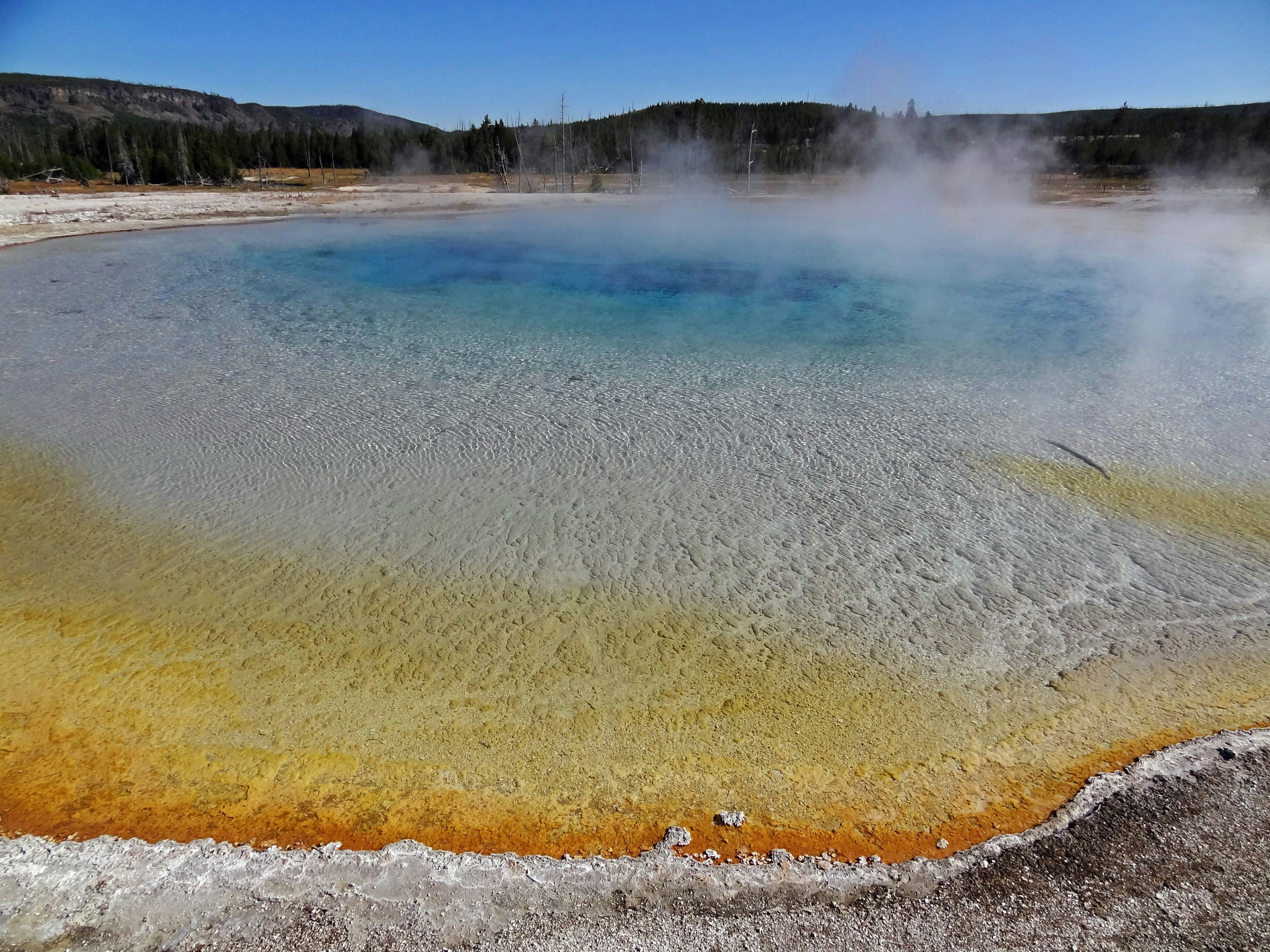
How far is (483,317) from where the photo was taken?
30.2 feet

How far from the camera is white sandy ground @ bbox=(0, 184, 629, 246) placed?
1566cm

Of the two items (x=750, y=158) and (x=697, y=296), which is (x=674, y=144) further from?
(x=697, y=296)

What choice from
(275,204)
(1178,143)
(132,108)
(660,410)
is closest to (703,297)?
(660,410)

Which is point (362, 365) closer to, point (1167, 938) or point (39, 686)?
point (39, 686)

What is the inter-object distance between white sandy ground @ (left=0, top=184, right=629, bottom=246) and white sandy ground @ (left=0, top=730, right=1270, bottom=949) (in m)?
15.8

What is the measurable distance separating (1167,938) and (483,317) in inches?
339

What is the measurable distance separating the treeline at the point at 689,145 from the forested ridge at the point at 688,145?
92 millimetres

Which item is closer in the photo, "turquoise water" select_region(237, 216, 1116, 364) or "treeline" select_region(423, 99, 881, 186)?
"turquoise water" select_region(237, 216, 1116, 364)

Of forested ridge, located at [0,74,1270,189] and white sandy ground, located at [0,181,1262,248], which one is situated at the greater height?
forested ridge, located at [0,74,1270,189]

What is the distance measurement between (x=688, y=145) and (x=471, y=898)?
45.0 m

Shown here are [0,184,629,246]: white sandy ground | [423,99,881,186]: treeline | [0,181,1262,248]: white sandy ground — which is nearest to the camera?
[0,184,629,246]: white sandy ground

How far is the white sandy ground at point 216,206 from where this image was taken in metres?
15.7

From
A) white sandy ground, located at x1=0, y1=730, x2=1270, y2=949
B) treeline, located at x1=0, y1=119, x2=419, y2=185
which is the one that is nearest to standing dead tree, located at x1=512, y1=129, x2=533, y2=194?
treeline, located at x1=0, y1=119, x2=419, y2=185

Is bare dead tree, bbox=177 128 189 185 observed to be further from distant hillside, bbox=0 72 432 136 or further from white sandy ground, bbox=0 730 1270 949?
white sandy ground, bbox=0 730 1270 949
